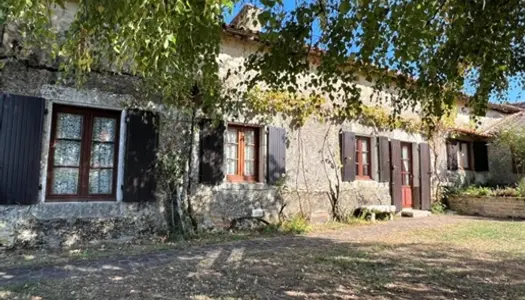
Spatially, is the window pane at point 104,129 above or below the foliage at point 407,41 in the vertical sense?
below

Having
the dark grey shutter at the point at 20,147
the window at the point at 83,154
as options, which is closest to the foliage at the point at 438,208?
the window at the point at 83,154

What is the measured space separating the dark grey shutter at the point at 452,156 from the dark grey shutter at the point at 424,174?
1.53m

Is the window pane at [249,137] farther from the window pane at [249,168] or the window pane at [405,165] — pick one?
the window pane at [405,165]

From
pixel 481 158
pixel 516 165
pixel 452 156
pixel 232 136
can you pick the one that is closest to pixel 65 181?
pixel 232 136

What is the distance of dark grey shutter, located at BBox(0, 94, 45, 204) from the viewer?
539cm

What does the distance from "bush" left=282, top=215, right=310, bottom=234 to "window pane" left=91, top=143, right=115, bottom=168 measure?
3685 mm

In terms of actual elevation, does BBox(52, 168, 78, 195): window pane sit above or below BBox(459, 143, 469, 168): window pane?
below

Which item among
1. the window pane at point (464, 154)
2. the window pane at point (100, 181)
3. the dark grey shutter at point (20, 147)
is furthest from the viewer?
the window pane at point (464, 154)

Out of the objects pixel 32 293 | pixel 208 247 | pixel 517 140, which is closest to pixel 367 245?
pixel 208 247

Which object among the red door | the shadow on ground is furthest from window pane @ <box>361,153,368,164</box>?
the shadow on ground

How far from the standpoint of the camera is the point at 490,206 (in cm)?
1075

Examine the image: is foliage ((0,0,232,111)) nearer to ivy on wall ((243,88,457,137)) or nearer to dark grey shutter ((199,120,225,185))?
dark grey shutter ((199,120,225,185))

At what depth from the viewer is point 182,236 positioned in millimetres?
6508

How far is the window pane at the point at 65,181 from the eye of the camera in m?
5.97
